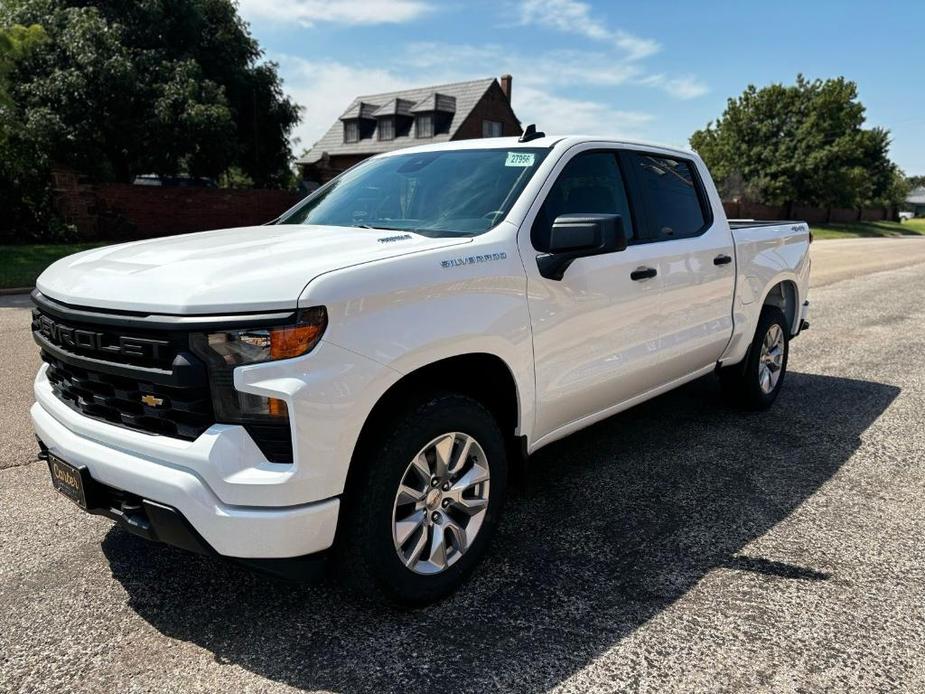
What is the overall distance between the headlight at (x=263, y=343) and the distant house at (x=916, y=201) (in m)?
151

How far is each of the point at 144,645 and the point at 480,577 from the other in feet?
4.45

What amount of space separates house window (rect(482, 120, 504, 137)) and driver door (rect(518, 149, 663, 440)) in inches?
1568

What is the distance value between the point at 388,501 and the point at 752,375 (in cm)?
364

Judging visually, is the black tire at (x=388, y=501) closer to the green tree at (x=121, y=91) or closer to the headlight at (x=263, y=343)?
the headlight at (x=263, y=343)

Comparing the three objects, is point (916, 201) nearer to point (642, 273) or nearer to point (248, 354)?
point (642, 273)

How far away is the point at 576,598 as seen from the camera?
9.65ft

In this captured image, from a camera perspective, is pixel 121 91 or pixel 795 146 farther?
pixel 795 146

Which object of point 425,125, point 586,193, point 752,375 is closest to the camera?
point 586,193

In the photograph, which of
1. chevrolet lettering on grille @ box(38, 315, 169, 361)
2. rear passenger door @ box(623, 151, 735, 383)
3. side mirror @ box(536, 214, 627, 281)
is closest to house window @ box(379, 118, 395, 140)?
rear passenger door @ box(623, 151, 735, 383)

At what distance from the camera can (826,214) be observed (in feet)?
193

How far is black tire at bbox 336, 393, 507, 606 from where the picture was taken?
254cm

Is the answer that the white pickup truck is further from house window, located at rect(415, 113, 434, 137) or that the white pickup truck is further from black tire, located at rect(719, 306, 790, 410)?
house window, located at rect(415, 113, 434, 137)

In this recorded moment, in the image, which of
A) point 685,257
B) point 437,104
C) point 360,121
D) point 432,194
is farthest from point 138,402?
point 360,121

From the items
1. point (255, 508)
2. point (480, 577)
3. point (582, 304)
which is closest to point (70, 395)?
point (255, 508)
